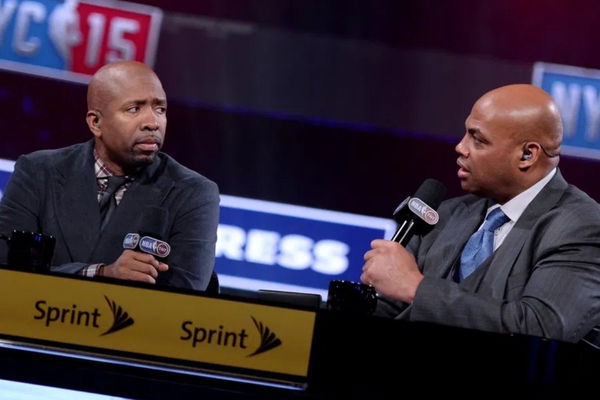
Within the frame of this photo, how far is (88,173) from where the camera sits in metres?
2.63

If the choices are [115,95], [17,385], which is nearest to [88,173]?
[115,95]

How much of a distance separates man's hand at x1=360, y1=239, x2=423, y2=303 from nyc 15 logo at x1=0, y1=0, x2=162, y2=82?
2.34 metres

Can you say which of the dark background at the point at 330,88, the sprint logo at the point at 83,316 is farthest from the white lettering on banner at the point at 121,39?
the sprint logo at the point at 83,316

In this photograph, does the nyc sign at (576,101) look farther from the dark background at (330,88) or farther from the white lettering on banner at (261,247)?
the white lettering on banner at (261,247)

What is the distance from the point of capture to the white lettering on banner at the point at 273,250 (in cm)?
404

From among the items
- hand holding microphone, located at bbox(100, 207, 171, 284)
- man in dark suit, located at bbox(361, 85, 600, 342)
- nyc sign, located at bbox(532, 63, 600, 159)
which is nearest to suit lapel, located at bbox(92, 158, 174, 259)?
hand holding microphone, located at bbox(100, 207, 171, 284)

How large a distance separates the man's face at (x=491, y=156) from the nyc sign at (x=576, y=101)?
1.77m

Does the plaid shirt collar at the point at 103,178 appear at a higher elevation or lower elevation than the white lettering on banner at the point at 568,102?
lower

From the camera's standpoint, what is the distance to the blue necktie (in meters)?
2.21

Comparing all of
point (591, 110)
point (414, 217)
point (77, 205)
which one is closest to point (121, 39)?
point (77, 205)

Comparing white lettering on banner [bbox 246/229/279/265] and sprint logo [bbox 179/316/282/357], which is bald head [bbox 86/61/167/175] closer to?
sprint logo [bbox 179/316/282/357]

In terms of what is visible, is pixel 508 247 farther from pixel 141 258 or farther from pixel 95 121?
pixel 95 121

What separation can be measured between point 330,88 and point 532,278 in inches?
87.0

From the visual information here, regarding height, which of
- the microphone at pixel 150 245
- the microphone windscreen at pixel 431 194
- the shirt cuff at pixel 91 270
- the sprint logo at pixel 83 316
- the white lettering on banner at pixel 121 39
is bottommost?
the shirt cuff at pixel 91 270
